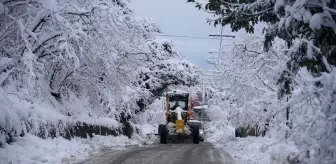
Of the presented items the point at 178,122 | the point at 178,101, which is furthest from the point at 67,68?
the point at 178,101

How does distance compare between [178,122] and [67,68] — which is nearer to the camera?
[67,68]

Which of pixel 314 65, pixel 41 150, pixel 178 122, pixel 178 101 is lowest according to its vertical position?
pixel 41 150

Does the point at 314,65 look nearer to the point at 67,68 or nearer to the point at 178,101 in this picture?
the point at 67,68

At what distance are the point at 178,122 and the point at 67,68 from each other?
11.1 meters

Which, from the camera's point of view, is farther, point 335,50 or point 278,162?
point 278,162

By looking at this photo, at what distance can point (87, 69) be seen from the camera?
760 inches

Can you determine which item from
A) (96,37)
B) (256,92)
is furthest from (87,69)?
(256,92)

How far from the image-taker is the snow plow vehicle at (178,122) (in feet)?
91.8

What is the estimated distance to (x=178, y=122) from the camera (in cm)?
2809

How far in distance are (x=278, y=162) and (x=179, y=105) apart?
2073cm

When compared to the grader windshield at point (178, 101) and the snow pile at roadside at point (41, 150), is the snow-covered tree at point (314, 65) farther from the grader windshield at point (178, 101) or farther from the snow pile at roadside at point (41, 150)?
the grader windshield at point (178, 101)

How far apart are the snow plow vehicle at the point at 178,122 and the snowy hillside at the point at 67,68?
213 cm

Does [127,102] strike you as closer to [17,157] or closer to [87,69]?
[87,69]

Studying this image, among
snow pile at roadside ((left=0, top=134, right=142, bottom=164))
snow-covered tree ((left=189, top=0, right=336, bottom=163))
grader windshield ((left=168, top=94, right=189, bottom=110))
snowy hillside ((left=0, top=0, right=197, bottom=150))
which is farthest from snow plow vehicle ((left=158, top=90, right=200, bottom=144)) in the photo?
snow-covered tree ((left=189, top=0, right=336, bottom=163))
